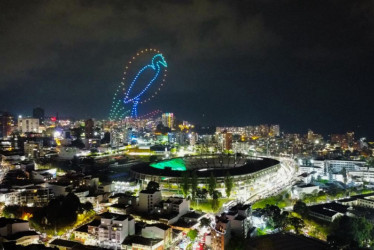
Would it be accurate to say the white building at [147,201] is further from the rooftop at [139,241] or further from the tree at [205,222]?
the rooftop at [139,241]

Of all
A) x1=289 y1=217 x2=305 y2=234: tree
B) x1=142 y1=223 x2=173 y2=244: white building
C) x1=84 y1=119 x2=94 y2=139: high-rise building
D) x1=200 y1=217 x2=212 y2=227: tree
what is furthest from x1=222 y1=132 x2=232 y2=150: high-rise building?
x1=142 y1=223 x2=173 y2=244: white building

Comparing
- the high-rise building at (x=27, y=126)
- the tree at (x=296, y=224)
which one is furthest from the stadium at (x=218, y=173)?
the high-rise building at (x=27, y=126)

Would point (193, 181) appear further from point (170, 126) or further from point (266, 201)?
point (170, 126)

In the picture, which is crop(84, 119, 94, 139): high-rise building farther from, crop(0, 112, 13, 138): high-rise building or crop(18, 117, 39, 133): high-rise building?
crop(0, 112, 13, 138): high-rise building

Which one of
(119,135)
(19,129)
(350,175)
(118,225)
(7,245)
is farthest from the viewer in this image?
(19,129)

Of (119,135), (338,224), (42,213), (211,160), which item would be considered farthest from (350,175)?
(119,135)

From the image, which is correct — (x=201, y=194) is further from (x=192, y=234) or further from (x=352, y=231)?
(x=352, y=231)

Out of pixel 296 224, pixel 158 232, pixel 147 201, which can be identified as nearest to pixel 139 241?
pixel 158 232

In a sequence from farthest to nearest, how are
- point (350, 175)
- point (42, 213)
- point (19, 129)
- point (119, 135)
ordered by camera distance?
point (19, 129), point (119, 135), point (350, 175), point (42, 213)
